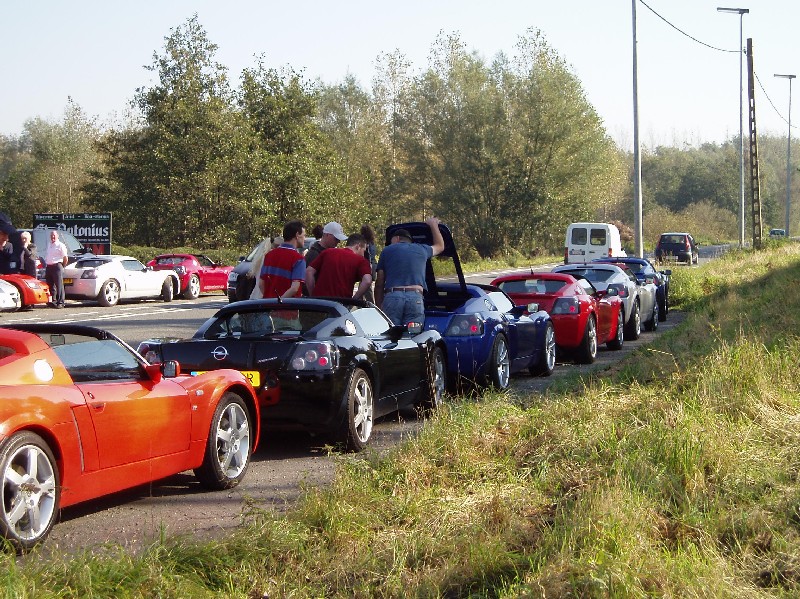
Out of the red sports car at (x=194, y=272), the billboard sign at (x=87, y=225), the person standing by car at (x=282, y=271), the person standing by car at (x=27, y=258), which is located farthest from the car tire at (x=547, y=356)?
the billboard sign at (x=87, y=225)

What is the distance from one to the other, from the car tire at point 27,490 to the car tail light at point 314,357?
2.82m

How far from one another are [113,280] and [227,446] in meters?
21.7

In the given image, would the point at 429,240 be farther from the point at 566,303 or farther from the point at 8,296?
the point at 8,296

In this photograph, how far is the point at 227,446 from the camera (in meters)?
7.49

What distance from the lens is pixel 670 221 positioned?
85.4 metres

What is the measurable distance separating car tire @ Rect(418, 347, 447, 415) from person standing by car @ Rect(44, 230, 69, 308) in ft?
57.2

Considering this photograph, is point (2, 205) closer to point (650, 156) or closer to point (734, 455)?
point (734, 455)

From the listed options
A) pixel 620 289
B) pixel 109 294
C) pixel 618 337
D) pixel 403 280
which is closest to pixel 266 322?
pixel 403 280

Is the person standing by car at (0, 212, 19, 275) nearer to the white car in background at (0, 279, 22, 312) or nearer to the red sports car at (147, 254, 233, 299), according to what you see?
the white car in background at (0, 279, 22, 312)

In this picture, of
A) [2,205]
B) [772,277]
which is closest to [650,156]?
[2,205]

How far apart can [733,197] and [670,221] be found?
29.4 meters

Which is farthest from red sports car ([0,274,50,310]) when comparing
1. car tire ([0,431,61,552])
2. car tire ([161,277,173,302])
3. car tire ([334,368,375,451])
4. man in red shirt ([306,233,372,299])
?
car tire ([0,431,61,552])

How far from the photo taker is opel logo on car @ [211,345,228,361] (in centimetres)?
849

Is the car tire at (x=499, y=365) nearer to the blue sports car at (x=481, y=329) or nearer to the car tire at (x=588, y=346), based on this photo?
the blue sports car at (x=481, y=329)
